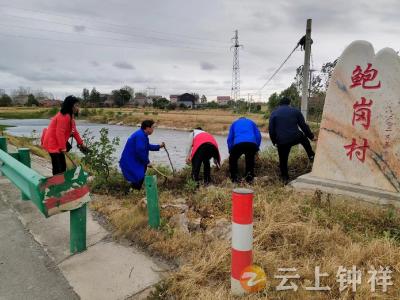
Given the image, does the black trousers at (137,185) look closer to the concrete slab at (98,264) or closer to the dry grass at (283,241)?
the dry grass at (283,241)

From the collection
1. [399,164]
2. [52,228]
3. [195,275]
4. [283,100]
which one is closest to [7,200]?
[52,228]

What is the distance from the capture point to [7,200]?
588cm

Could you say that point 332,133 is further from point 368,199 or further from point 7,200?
point 7,200

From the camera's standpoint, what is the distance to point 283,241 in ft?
11.8

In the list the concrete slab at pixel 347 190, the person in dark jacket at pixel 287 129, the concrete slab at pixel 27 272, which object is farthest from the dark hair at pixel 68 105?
the concrete slab at pixel 347 190

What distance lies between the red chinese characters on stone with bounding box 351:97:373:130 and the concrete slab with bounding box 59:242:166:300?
11.7 ft

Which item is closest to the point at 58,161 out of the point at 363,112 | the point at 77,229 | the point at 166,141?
the point at 77,229

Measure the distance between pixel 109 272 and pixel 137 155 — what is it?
2909 millimetres

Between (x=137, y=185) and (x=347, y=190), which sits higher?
(x=347, y=190)

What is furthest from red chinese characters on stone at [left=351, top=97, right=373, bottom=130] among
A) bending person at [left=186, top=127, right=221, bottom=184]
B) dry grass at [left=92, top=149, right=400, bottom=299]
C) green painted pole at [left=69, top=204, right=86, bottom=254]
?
green painted pole at [left=69, top=204, right=86, bottom=254]

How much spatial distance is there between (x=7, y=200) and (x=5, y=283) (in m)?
2.99

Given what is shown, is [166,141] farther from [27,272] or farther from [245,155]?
[27,272]

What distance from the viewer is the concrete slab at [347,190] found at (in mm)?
4793

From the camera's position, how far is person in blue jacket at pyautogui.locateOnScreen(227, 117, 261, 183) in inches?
258
